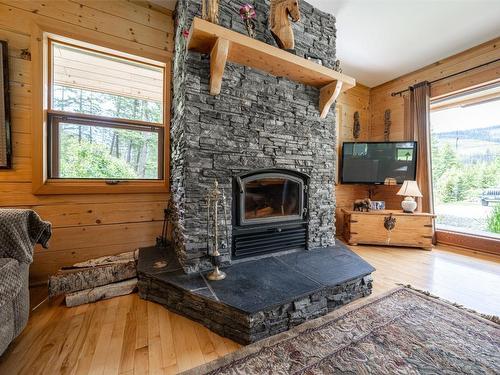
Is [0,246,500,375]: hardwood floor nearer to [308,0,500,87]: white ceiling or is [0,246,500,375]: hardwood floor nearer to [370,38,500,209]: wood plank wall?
[370,38,500,209]: wood plank wall

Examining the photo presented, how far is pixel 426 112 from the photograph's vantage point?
309cm

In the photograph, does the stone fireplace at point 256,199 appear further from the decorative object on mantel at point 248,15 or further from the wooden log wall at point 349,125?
the wooden log wall at point 349,125

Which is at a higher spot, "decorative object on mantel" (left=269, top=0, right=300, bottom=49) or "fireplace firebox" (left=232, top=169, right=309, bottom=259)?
"decorative object on mantel" (left=269, top=0, right=300, bottom=49)

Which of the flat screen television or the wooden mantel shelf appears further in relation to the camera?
the flat screen television

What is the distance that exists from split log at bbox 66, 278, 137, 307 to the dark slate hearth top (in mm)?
209

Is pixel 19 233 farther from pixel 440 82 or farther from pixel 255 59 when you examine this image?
pixel 440 82

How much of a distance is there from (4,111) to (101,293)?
A: 158cm

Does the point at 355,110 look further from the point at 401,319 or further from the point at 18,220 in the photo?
the point at 18,220

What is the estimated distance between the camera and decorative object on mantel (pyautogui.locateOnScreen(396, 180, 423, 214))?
2.94 m

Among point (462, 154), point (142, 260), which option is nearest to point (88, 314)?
point (142, 260)

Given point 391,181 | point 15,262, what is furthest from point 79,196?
point 391,181

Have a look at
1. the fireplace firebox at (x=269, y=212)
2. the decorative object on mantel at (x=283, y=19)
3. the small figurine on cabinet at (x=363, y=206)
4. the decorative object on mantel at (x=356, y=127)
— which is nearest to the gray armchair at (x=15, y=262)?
the fireplace firebox at (x=269, y=212)

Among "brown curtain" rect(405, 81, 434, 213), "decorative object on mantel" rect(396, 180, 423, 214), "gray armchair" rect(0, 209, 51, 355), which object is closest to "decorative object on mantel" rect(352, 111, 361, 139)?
"brown curtain" rect(405, 81, 434, 213)

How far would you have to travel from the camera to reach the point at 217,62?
1.54 m
